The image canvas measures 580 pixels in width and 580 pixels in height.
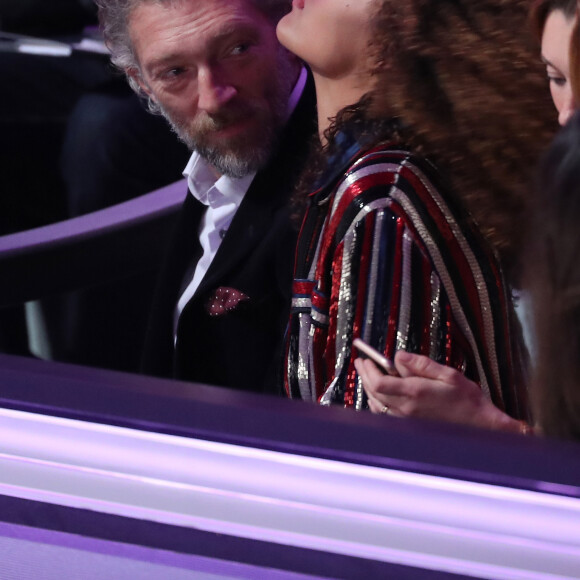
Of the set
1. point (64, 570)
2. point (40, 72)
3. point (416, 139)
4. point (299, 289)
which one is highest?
point (40, 72)

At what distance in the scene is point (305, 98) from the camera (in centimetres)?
174

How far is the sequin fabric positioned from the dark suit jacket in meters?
0.29

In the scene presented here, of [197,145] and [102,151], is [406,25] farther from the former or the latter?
[102,151]

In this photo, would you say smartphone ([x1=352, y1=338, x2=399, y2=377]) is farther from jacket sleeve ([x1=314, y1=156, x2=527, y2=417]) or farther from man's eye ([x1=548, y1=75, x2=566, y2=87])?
man's eye ([x1=548, y1=75, x2=566, y2=87])

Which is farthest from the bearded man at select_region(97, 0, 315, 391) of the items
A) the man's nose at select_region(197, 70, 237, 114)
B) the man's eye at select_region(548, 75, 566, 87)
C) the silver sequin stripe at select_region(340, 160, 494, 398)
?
the man's eye at select_region(548, 75, 566, 87)

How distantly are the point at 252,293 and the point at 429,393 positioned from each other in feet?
1.76

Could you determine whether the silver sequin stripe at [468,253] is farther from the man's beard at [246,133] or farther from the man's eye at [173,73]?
the man's eye at [173,73]

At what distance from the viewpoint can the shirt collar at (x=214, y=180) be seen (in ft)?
5.71

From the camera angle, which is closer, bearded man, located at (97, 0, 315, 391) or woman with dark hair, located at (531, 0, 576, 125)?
woman with dark hair, located at (531, 0, 576, 125)

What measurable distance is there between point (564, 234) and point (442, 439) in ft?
0.62

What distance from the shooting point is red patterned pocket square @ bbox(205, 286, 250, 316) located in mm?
1520

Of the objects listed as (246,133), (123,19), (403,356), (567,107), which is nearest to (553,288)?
(403,356)

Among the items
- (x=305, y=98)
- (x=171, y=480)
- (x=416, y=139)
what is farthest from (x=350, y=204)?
(x=305, y=98)

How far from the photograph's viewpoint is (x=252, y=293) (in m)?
1.51
